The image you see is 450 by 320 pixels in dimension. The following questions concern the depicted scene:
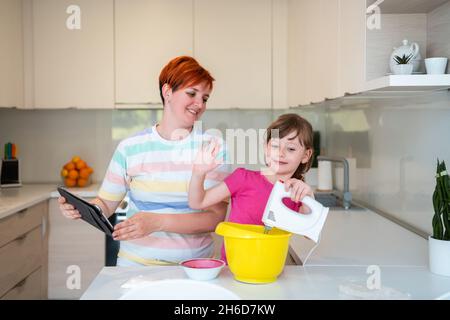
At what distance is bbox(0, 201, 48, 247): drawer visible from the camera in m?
2.60

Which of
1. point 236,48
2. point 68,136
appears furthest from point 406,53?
point 68,136

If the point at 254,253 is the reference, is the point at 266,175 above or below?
above

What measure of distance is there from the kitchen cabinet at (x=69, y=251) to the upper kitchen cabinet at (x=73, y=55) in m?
0.66

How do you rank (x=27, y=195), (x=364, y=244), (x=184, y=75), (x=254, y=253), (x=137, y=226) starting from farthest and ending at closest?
(x=27, y=195), (x=364, y=244), (x=184, y=75), (x=137, y=226), (x=254, y=253)

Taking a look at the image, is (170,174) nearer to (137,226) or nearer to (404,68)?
(137,226)

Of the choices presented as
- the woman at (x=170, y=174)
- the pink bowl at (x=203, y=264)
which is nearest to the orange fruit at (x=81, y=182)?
the woman at (x=170, y=174)

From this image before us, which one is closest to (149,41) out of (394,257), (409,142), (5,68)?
(5,68)

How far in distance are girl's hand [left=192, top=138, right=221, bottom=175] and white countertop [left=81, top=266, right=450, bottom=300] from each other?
0.88 feet

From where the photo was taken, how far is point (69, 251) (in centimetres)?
323

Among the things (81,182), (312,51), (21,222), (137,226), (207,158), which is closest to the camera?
(207,158)


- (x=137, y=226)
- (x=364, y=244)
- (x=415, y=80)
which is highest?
(x=415, y=80)

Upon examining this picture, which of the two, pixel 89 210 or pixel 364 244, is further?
pixel 364 244

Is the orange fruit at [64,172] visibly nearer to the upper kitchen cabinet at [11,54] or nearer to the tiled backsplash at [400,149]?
the upper kitchen cabinet at [11,54]

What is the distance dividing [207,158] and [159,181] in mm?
321
